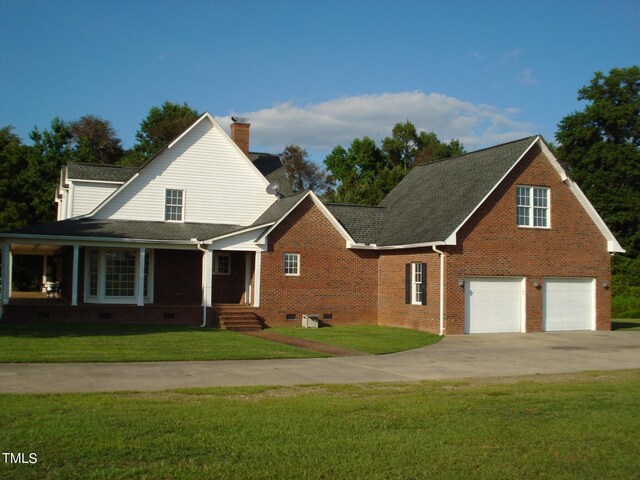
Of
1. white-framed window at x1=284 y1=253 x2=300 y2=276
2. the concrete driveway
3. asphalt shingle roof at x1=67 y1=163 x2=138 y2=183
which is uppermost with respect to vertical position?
asphalt shingle roof at x1=67 y1=163 x2=138 y2=183

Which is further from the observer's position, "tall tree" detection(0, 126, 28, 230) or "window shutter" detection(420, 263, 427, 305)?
"tall tree" detection(0, 126, 28, 230)

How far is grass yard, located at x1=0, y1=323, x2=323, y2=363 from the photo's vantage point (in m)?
16.6

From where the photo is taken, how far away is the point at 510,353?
66.6 feet

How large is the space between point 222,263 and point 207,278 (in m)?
3.21

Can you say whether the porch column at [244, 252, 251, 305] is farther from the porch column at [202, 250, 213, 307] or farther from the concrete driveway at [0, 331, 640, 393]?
the concrete driveway at [0, 331, 640, 393]

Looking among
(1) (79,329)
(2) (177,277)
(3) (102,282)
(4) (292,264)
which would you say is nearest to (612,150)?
(4) (292,264)

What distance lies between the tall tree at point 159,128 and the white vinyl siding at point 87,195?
28.4m

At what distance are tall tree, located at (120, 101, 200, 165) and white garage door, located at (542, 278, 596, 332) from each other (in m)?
40.4

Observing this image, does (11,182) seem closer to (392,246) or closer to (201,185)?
(201,185)

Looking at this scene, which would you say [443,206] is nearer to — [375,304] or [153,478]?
[375,304]

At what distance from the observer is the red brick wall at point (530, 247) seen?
2567 centimetres

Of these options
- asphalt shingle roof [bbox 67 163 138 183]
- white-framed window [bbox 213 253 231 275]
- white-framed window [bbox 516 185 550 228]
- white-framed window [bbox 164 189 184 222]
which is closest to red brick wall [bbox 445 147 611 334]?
white-framed window [bbox 516 185 550 228]

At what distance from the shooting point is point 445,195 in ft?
94.3

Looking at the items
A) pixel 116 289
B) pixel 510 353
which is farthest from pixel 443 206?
pixel 116 289
